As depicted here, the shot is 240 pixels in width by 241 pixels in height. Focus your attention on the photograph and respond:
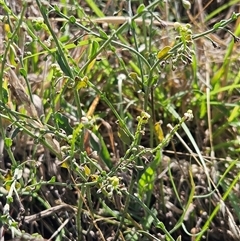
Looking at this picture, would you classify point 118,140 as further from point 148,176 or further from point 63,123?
point 63,123

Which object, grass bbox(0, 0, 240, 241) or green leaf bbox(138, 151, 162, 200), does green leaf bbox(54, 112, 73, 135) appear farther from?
green leaf bbox(138, 151, 162, 200)

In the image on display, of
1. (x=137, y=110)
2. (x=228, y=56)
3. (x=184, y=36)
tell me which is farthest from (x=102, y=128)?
(x=184, y=36)

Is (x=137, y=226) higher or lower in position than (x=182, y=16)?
lower

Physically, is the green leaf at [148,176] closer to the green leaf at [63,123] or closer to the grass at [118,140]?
the grass at [118,140]

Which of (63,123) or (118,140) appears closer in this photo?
(63,123)

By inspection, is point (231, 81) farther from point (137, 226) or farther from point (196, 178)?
point (137, 226)

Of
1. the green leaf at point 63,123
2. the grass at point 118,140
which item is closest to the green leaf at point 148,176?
the grass at point 118,140

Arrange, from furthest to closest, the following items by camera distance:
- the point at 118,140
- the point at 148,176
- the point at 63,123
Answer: the point at 118,140 → the point at 148,176 → the point at 63,123

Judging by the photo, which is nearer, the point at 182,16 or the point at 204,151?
the point at 204,151

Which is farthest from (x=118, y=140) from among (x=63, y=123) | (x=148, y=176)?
(x=63, y=123)
